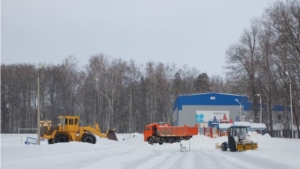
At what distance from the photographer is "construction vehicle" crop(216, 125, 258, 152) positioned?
1253 inches

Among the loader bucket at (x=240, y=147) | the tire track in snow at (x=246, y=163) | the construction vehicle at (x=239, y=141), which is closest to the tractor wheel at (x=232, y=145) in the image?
the construction vehicle at (x=239, y=141)

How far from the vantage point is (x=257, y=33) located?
58.1 metres

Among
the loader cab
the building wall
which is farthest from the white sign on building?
the loader cab

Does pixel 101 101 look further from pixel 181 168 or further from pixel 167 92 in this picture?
pixel 181 168

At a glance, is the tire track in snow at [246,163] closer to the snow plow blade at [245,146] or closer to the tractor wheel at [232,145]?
the snow plow blade at [245,146]

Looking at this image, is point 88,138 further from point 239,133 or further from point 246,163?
point 246,163

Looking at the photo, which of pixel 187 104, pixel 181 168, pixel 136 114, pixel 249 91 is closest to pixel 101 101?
pixel 136 114

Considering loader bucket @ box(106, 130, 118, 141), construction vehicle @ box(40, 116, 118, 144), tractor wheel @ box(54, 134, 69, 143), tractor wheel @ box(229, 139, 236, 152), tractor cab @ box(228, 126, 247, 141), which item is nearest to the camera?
tractor wheel @ box(229, 139, 236, 152)

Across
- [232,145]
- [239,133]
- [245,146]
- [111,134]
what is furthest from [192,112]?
[245,146]

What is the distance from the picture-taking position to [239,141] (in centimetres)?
3209

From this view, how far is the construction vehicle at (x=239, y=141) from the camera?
31.8 metres

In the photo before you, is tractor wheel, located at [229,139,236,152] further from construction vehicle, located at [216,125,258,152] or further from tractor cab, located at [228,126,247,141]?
tractor cab, located at [228,126,247,141]

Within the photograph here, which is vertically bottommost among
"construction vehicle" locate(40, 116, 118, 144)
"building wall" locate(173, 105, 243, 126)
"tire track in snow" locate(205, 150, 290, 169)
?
"tire track in snow" locate(205, 150, 290, 169)

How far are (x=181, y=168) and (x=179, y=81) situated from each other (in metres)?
73.0
